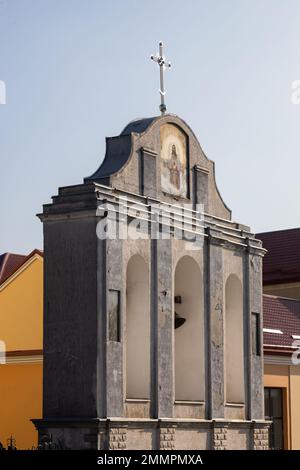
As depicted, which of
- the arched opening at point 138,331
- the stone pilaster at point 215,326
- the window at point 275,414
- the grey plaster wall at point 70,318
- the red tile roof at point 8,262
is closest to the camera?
the grey plaster wall at point 70,318

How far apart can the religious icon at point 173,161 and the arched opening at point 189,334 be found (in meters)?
1.86

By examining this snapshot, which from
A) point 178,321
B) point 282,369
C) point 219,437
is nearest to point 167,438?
point 219,437

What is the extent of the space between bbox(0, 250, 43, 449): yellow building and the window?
8.06m

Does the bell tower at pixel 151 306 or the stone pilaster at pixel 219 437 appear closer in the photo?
the bell tower at pixel 151 306

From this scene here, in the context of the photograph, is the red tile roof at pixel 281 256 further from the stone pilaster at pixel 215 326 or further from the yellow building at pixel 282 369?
the stone pilaster at pixel 215 326

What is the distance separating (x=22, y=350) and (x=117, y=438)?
5.31 m

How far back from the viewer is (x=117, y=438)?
28.8 m

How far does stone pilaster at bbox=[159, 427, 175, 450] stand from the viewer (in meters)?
30.5

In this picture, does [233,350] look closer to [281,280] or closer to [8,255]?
[8,255]

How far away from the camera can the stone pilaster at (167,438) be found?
30453 mm

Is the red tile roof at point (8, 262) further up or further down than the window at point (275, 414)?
further up

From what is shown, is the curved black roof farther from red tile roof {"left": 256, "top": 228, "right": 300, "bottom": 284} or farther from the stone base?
red tile roof {"left": 256, "top": 228, "right": 300, "bottom": 284}

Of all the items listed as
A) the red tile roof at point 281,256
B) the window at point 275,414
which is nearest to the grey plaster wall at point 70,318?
the window at point 275,414
